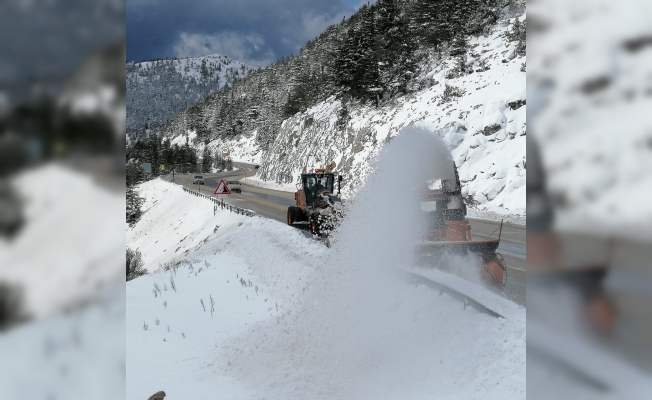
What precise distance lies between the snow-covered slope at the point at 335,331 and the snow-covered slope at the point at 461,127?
25.0 feet

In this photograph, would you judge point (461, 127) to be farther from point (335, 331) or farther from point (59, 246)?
point (59, 246)

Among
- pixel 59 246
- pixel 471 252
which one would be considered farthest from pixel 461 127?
pixel 59 246

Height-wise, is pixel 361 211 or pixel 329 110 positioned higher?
pixel 329 110

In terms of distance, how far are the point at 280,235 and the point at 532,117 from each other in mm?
16395

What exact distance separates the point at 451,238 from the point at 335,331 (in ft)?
14.2

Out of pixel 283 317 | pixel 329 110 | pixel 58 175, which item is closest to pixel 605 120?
pixel 58 175

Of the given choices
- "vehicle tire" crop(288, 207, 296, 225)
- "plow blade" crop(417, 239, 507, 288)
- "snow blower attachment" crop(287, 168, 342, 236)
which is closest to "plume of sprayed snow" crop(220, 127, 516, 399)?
"plow blade" crop(417, 239, 507, 288)

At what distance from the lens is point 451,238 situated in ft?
35.0

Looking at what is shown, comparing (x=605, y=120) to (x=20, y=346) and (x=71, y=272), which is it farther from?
(x=20, y=346)

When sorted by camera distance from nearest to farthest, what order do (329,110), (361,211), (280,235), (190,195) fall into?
(361,211) → (280,235) → (190,195) → (329,110)

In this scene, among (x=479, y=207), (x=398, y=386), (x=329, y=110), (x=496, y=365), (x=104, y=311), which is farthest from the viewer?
(x=329, y=110)

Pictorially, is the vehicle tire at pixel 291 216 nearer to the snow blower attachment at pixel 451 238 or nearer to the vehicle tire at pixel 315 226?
the vehicle tire at pixel 315 226

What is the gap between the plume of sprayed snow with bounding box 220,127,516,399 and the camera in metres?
6.27

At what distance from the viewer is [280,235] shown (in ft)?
57.2
